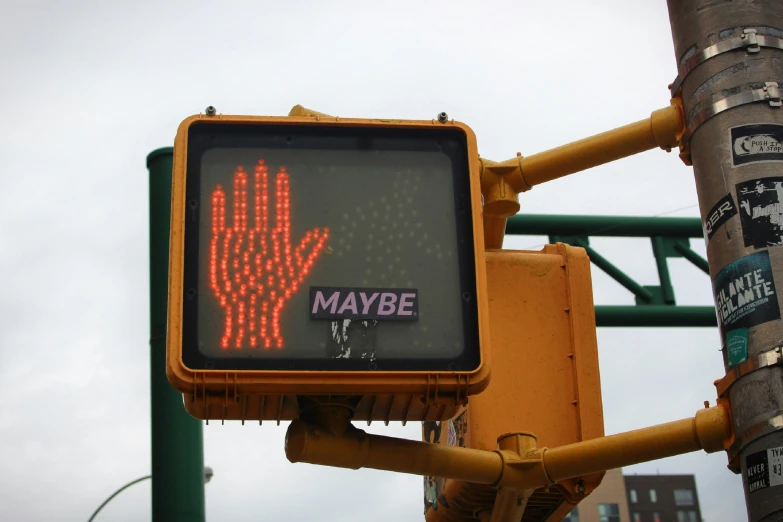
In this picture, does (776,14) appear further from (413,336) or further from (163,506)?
(163,506)

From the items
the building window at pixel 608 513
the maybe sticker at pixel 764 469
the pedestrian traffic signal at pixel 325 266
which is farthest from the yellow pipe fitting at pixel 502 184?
the building window at pixel 608 513

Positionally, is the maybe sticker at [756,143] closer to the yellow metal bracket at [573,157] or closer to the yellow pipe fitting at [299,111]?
the yellow metal bracket at [573,157]

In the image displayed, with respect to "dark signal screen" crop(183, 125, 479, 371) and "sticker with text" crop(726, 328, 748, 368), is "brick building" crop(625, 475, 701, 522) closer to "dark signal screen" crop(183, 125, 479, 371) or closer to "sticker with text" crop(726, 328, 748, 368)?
"sticker with text" crop(726, 328, 748, 368)

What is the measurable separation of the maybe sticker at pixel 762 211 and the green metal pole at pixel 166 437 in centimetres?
225

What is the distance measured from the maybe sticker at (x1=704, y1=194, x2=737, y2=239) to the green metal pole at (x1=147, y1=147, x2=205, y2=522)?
2125 mm

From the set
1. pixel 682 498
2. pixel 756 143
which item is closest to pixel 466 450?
pixel 756 143

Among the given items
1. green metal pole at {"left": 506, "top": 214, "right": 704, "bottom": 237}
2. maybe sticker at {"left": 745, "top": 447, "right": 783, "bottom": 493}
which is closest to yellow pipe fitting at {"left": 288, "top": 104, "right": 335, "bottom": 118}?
maybe sticker at {"left": 745, "top": 447, "right": 783, "bottom": 493}

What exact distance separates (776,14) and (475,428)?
1989 mm

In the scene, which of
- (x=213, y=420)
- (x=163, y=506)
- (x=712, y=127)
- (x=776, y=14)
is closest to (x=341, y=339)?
(x=213, y=420)

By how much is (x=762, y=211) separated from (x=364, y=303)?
1.42 metres

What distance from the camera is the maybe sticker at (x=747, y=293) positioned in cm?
440

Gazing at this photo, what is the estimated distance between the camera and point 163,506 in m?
5.09

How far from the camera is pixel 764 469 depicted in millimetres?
4262

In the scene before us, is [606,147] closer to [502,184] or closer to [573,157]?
[573,157]
